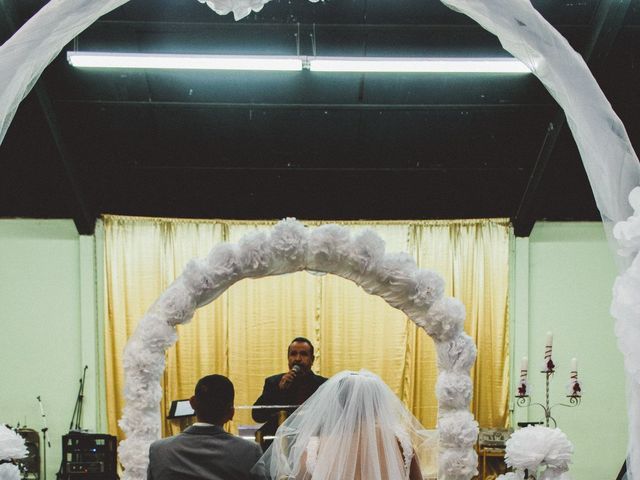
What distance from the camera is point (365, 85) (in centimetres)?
751

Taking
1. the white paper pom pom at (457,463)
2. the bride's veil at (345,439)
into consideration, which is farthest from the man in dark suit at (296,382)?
the bride's veil at (345,439)

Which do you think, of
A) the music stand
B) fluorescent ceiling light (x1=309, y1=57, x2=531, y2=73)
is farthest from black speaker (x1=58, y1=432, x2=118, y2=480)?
fluorescent ceiling light (x1=309, y1=57, x2=531, y2=73)

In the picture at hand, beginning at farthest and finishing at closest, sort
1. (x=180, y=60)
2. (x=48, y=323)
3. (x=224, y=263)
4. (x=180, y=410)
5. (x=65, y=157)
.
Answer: (x=48, y=323)
(x=65, y=157)
(x=180, y=410)
(x=180, y=60)
(x=224, y=263)

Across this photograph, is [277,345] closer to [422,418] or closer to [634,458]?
[422,418]

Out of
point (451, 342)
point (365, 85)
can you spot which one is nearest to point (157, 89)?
point (365, 85)

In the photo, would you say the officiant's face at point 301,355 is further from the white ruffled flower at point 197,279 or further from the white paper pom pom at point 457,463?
the white paper pom pom at point 457,463

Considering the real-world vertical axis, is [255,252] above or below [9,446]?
above

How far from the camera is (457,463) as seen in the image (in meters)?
5.11

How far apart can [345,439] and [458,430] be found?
175cm

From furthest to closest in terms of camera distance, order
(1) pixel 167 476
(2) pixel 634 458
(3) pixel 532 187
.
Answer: (3) pixel 532 187 < (1) pixel 167 476 < (2) pixel 634 458

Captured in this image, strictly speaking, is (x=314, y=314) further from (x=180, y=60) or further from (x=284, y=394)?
(x=180, y=60)

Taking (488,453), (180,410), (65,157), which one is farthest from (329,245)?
(488,453)

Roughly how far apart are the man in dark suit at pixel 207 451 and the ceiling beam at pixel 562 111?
4.77 m

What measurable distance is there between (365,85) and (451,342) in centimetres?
318
